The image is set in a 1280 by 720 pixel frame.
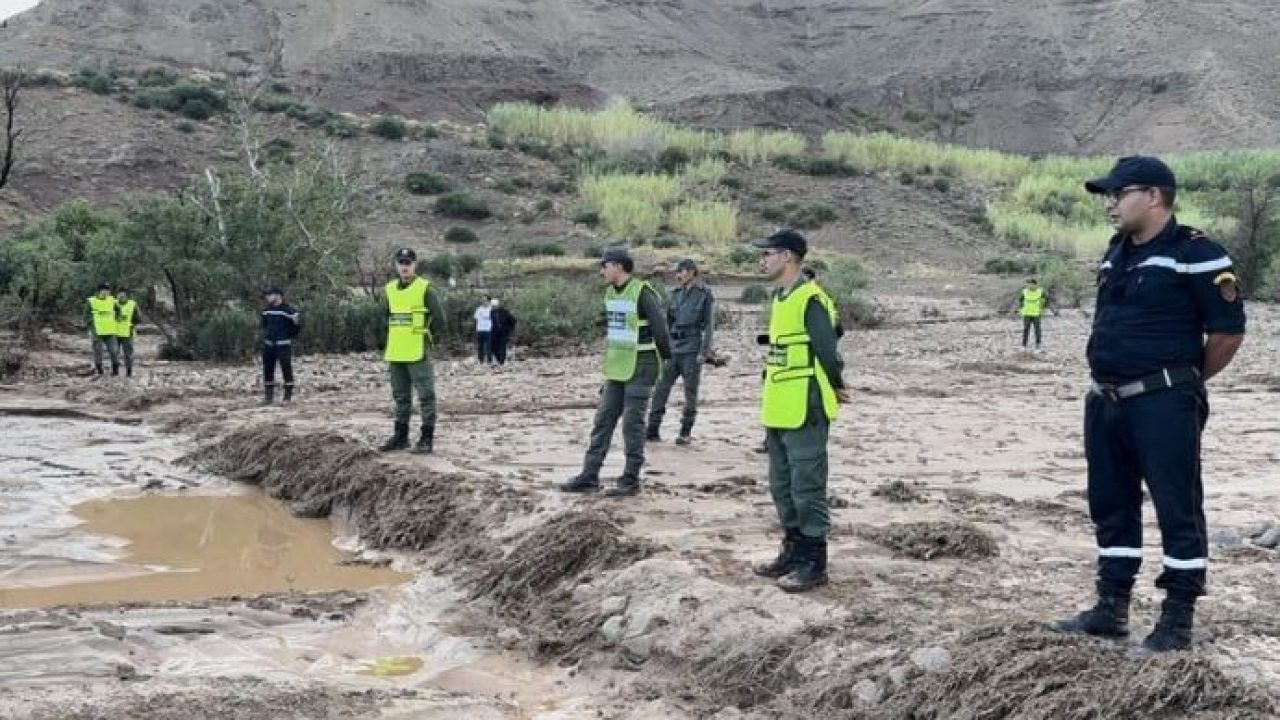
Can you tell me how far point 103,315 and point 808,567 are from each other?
1496 centimetres

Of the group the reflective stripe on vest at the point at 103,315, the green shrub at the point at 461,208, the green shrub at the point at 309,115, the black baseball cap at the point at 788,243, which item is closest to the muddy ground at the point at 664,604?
the black baseball cap at the point at 788,243


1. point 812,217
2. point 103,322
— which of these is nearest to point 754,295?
point 812,217

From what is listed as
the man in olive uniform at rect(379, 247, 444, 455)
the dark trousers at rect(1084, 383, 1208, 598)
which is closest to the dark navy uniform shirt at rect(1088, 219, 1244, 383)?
the dark trousers at rect(1084, 383, 1208, 598)

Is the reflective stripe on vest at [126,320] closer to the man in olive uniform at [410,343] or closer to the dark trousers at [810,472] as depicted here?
the man in olive uniform at [410,343]

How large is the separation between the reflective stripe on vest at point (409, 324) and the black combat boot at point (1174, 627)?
7.08 metres

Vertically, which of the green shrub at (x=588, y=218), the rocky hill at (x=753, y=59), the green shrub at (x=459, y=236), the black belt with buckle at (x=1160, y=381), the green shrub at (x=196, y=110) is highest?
the rocky hill at (x=753, y=59)

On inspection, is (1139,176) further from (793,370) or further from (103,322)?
(103,322)

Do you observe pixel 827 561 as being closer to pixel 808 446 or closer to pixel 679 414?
pixel 808 446

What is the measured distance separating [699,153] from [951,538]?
5297 cm

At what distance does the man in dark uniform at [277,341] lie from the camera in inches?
599

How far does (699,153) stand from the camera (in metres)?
59.2

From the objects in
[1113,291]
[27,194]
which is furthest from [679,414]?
[27,194]

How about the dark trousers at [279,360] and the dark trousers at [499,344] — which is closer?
the dark trousers at [279,360]

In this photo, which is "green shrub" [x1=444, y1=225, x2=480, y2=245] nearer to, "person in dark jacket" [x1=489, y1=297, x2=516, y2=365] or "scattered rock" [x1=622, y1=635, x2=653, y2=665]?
"person in dark jacket" [x1=489, y1=297, x2=516, y2=365]
